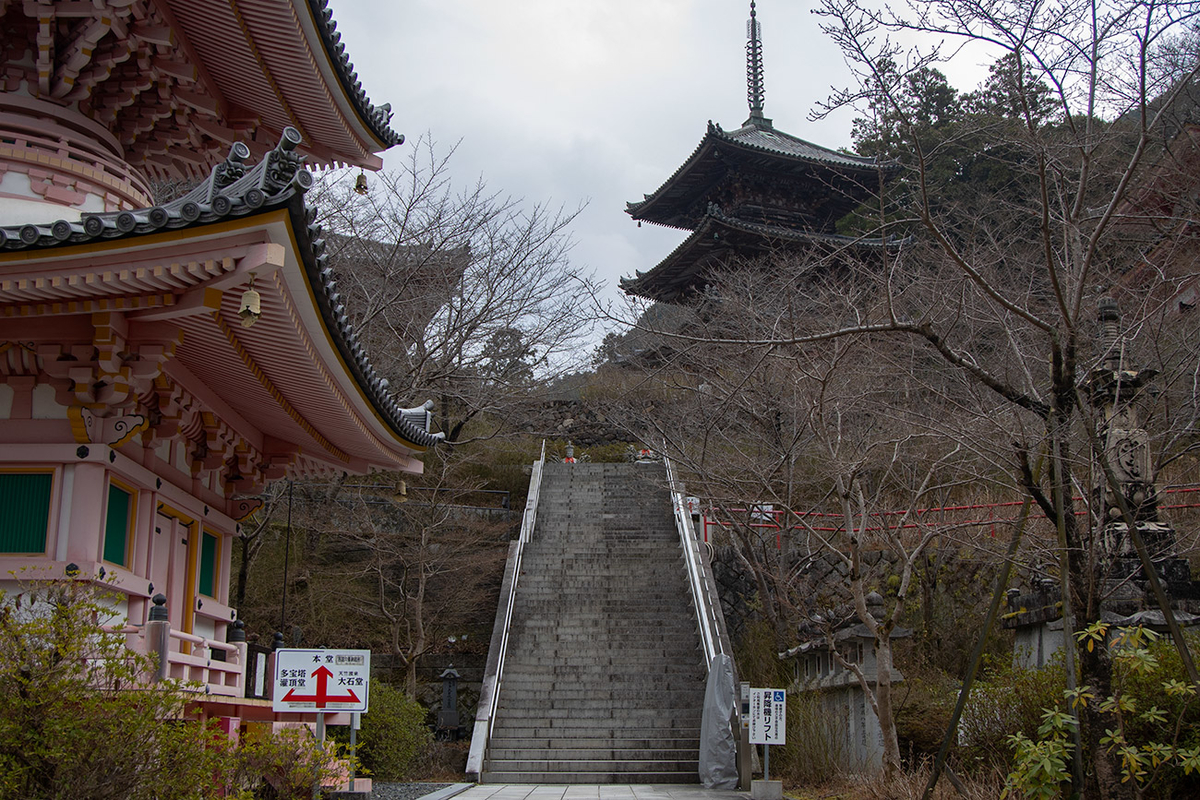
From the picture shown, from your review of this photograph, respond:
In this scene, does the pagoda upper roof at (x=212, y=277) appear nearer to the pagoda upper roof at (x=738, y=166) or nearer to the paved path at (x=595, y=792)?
the paved path at (x=595, y=792)

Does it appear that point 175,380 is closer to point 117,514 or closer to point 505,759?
point 117,514

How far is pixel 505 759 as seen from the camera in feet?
44.8

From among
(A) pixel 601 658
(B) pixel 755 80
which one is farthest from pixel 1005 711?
(B) pixel 755 80

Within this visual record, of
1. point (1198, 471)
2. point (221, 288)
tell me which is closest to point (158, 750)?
point (221, 288)

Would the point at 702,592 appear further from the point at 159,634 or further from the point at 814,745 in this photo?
the point at 159,634

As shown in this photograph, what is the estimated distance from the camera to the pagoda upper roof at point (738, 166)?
1152 inches

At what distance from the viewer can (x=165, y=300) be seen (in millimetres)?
5984

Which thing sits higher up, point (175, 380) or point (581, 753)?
point (175, 380)

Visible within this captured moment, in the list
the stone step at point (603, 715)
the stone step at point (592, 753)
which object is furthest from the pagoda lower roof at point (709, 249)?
the stone step at point (592, 753)

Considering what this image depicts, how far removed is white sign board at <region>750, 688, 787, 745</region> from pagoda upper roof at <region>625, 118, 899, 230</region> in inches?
753

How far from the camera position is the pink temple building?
18.3ft

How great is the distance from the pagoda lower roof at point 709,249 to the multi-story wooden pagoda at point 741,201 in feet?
0.10

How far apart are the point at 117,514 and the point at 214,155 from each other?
3.75 meters

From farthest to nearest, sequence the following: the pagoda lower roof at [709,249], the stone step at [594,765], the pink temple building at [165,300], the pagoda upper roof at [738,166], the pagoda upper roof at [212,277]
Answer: the pagoda upper roof at [738,166] → the pagoda lower roof at [709,249] → the stone step at [594,765] → the pink temple building at [165,300] → the pagoda upper roof at [212,277]
